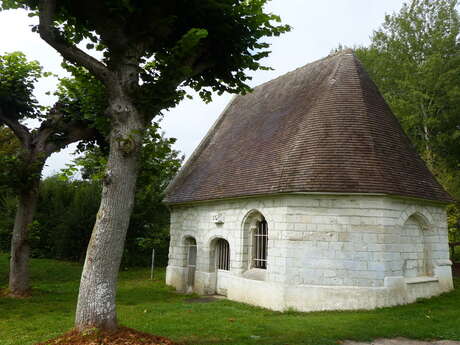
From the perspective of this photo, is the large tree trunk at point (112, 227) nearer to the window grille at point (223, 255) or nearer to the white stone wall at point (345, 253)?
the white stone wall at point (345, 253)

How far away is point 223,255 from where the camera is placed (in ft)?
43.8

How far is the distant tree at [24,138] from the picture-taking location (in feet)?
38.2

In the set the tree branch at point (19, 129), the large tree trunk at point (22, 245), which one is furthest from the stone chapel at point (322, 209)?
the tree branch at point (19, 129)

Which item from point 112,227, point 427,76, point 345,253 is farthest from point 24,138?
point 427,76

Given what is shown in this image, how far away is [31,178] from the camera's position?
1163 cm

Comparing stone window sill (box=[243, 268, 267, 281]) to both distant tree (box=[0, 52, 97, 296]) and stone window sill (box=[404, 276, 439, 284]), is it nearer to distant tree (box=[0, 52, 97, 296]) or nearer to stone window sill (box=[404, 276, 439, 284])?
stone window sill (box=[404, 276, 439, 284])

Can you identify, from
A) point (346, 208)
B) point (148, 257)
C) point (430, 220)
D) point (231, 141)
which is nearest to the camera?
point (346, 208)

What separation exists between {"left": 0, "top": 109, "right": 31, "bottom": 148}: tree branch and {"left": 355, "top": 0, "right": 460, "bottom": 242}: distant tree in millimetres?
17684

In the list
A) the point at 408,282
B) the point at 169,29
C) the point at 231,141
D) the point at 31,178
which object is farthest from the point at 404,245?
the point at 31,178

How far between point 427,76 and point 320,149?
524 inches

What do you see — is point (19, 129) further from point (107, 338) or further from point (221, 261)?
point (107, 338)

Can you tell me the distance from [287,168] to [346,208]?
1911 mm

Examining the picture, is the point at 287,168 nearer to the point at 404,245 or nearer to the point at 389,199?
the point at 389,199

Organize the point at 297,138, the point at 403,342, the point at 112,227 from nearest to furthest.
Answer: the point at 112,227 → the point at 403,342 → the point at 297,138
